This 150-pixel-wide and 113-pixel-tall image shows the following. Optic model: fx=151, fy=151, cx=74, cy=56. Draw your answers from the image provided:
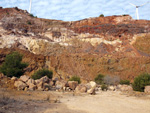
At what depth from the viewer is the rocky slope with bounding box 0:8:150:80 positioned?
128ft

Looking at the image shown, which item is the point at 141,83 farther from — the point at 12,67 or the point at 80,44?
the point at 80,44

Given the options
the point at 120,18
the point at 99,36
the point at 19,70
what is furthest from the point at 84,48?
the point at 19,70

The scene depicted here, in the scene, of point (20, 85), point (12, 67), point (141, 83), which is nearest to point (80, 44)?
point (12, 67)

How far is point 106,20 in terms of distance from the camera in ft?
212

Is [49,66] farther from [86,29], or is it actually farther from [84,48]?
[86,29]

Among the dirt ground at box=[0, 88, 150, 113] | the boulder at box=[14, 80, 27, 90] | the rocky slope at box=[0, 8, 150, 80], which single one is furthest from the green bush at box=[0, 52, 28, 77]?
the rocky slope at box=[0, 8, 150, 80]

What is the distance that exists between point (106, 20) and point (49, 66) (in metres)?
37.7

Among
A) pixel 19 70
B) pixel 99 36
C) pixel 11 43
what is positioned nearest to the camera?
pixel 19 70

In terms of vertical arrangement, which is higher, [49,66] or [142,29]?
[142,29]

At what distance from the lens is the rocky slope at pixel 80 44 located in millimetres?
39000

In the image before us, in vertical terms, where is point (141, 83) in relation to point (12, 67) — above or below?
below

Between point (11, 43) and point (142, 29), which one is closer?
point (11, 43)

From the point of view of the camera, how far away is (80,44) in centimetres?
5038

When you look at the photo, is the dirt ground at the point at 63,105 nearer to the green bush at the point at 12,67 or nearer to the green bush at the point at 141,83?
the green bush at the point at 141,83
